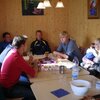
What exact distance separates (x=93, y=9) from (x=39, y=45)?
72.8 inches

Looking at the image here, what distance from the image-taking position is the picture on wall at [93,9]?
4132 millimetres

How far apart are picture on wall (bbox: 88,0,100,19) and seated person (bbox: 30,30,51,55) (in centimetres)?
157

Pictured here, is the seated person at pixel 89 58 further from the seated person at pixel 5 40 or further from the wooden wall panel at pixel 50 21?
the seated person at pixel 5 40

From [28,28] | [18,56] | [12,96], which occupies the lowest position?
[12,96]

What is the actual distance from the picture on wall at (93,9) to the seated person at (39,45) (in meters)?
1.57

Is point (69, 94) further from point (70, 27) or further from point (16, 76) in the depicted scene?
point (70, 27)

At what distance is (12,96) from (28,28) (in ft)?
11.0

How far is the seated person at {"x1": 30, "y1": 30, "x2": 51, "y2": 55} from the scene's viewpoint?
5316mm

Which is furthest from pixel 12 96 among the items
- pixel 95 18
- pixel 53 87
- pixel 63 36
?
pixel 95 18

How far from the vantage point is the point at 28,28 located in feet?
17.8

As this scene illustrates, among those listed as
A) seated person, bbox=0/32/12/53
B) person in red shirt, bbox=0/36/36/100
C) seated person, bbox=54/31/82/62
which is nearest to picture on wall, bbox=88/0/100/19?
seated person, bbox=54/31/82/62

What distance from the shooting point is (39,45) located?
17.5ft

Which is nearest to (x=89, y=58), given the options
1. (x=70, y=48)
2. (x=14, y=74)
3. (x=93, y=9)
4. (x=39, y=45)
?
(x=70, y=48)

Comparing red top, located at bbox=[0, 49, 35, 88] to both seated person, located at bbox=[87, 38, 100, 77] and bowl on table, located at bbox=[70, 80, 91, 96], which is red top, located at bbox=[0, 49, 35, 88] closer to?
bowl on table, located at bbox=[70, 80, 91, 96]
